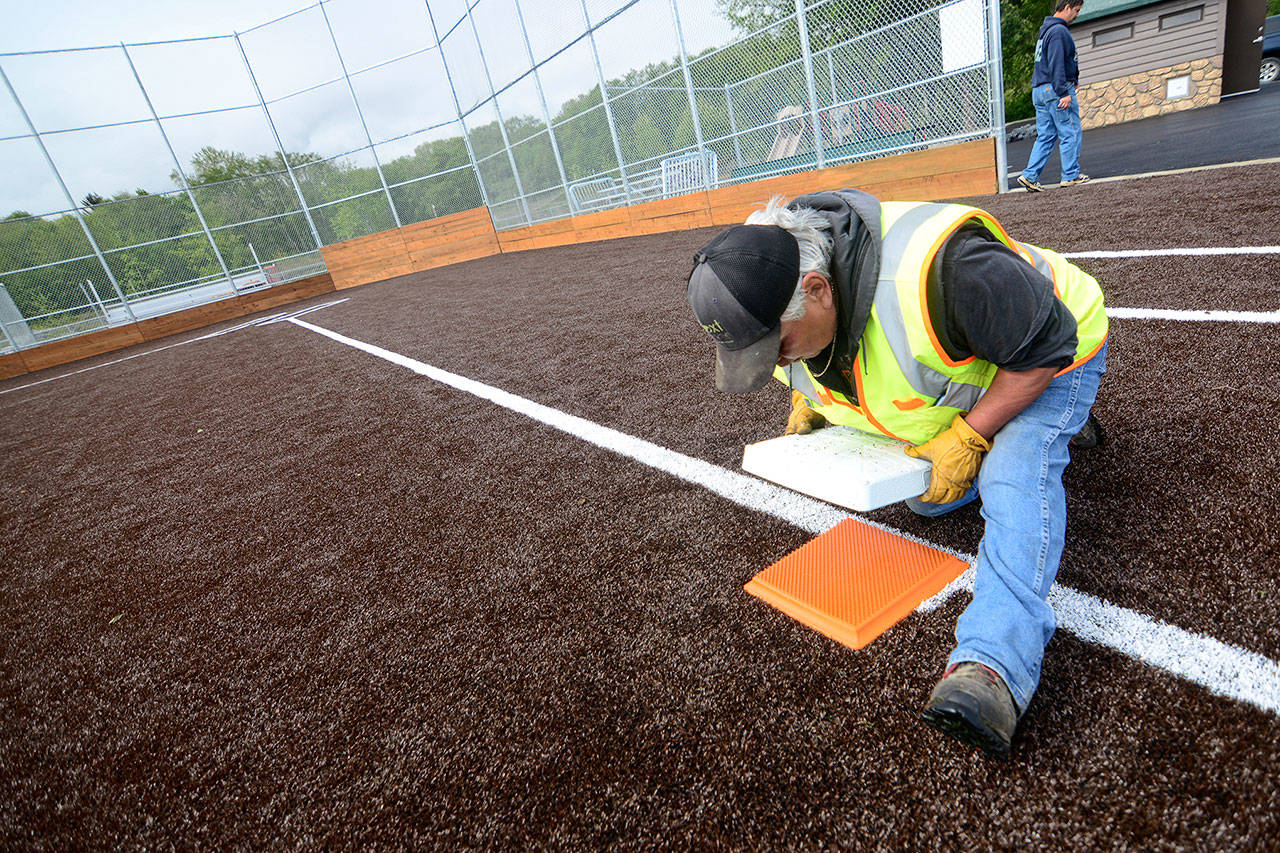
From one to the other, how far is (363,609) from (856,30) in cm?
948

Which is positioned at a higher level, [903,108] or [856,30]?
[856,30]

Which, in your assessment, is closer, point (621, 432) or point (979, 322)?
point (979, 322)

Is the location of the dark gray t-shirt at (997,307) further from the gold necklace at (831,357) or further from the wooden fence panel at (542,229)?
the wooden fence panel at (542,229)

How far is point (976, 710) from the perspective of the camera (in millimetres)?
1177

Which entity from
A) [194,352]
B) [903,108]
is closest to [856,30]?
[903,108]

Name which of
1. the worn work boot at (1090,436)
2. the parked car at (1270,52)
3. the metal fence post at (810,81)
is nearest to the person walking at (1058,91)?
the metal fence post at (810,81)

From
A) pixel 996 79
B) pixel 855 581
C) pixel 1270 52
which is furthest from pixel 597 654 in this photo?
pixel 1270 52

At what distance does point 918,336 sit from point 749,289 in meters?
0.41

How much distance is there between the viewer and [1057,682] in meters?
1.32

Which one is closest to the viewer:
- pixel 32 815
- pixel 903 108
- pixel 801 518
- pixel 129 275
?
pixel 32 815

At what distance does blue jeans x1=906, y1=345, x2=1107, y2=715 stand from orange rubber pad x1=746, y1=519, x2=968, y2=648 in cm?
24

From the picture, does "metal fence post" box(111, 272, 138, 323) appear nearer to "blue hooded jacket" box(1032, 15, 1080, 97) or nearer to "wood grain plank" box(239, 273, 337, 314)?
"wood grain plank" box(239, 273, 337, 314)

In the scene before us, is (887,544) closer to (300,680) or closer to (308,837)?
(308,837)

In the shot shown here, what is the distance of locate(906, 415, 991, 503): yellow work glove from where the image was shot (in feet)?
5.07
